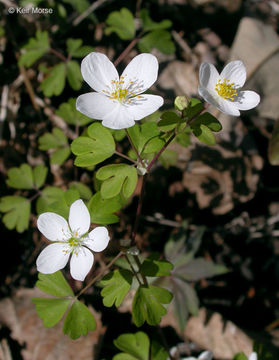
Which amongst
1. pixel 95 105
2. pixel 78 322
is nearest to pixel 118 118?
pixel 95 105

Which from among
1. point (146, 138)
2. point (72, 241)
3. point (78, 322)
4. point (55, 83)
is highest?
point (146, 138)

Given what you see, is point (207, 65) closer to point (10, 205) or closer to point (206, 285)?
point (10, 205)

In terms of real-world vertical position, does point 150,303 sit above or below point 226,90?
below

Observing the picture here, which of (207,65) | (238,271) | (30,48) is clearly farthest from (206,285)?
(30,48)

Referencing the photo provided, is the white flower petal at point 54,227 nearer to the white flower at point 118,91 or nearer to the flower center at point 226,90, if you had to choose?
the white flower at point 118,91

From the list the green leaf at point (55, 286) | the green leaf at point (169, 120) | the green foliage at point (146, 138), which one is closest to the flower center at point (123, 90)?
the green foliage at point (146, 138)

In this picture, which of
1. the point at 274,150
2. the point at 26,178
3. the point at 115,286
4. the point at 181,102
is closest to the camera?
the point at 181,102

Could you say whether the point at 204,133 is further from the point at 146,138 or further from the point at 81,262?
the point at 81,262
